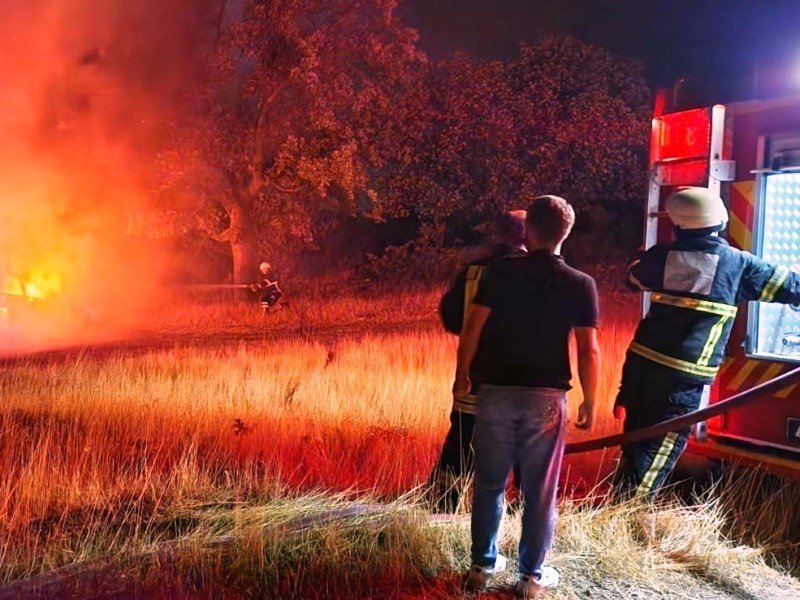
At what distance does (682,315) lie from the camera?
370 centimetres

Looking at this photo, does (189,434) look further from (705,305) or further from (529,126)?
(529,126)

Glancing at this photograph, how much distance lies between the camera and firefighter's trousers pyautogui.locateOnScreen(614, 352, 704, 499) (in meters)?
3.74

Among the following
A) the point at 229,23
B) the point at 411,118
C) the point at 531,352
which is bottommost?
the point at 531,352

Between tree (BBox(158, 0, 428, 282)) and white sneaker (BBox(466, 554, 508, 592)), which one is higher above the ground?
tree (BBox(158, 0, 428, 282))

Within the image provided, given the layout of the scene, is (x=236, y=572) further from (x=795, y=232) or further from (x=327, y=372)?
(x=327, y=372)

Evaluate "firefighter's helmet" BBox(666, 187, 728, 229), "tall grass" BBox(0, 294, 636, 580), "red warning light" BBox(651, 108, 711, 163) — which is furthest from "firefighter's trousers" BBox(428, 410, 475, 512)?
"red warning light" BBox(651, 108, 711, 163)

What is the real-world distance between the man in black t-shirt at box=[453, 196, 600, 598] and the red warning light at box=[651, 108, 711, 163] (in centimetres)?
139

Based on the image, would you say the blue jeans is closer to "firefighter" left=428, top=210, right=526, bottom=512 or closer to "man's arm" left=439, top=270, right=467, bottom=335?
"firefighter" left=428, top=210, right=526, bottom=512

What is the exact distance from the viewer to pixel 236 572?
3.07 metres

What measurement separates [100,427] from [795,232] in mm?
4193

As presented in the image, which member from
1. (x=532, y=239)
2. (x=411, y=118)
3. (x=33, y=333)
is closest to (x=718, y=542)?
(x=532, y=239)

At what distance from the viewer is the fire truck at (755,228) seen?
12.3ft

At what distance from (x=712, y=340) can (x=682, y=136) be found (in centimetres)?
107

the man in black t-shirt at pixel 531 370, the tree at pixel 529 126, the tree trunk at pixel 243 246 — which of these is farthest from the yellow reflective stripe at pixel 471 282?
the tree trunk at pixel 243 246
